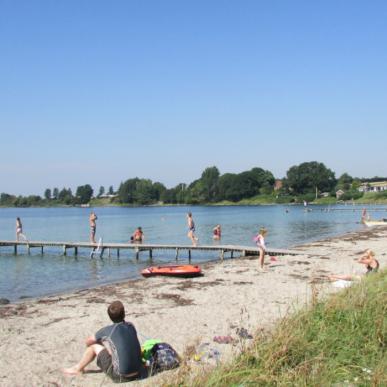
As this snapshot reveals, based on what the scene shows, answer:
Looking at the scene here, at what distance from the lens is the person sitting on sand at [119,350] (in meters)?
6.93

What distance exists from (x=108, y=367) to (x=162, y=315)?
4.49 meters

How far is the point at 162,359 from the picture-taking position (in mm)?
7438

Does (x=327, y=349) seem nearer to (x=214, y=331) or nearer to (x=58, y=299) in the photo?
(x=214, y=331)

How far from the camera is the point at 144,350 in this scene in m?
7.56

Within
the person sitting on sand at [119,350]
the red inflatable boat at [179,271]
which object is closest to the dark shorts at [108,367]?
the person sitting on sand at [119,350]

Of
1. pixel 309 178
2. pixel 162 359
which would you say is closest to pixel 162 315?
pixel 162 359

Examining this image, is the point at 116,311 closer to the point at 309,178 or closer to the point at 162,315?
the point at 162,315

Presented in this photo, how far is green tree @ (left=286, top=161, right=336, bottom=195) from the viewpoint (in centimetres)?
15700

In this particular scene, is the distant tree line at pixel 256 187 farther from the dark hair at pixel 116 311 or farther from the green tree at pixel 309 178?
the dark hair at pixel 116 311

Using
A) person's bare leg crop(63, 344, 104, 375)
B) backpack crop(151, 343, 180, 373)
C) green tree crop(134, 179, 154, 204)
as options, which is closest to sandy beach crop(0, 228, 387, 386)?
person's bare leg crop(63, 344, 104, 375)

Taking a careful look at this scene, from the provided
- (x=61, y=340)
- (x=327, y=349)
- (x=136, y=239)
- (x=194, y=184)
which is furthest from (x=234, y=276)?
(x=194, y=184)

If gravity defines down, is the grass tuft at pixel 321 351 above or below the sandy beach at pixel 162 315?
above

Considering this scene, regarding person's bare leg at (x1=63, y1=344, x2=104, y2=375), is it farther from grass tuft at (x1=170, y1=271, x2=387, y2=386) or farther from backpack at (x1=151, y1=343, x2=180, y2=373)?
grass tuft at (x1=170, y1=271, x2=387, y2=386)

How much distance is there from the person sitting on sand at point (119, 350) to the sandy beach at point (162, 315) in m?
0.22
